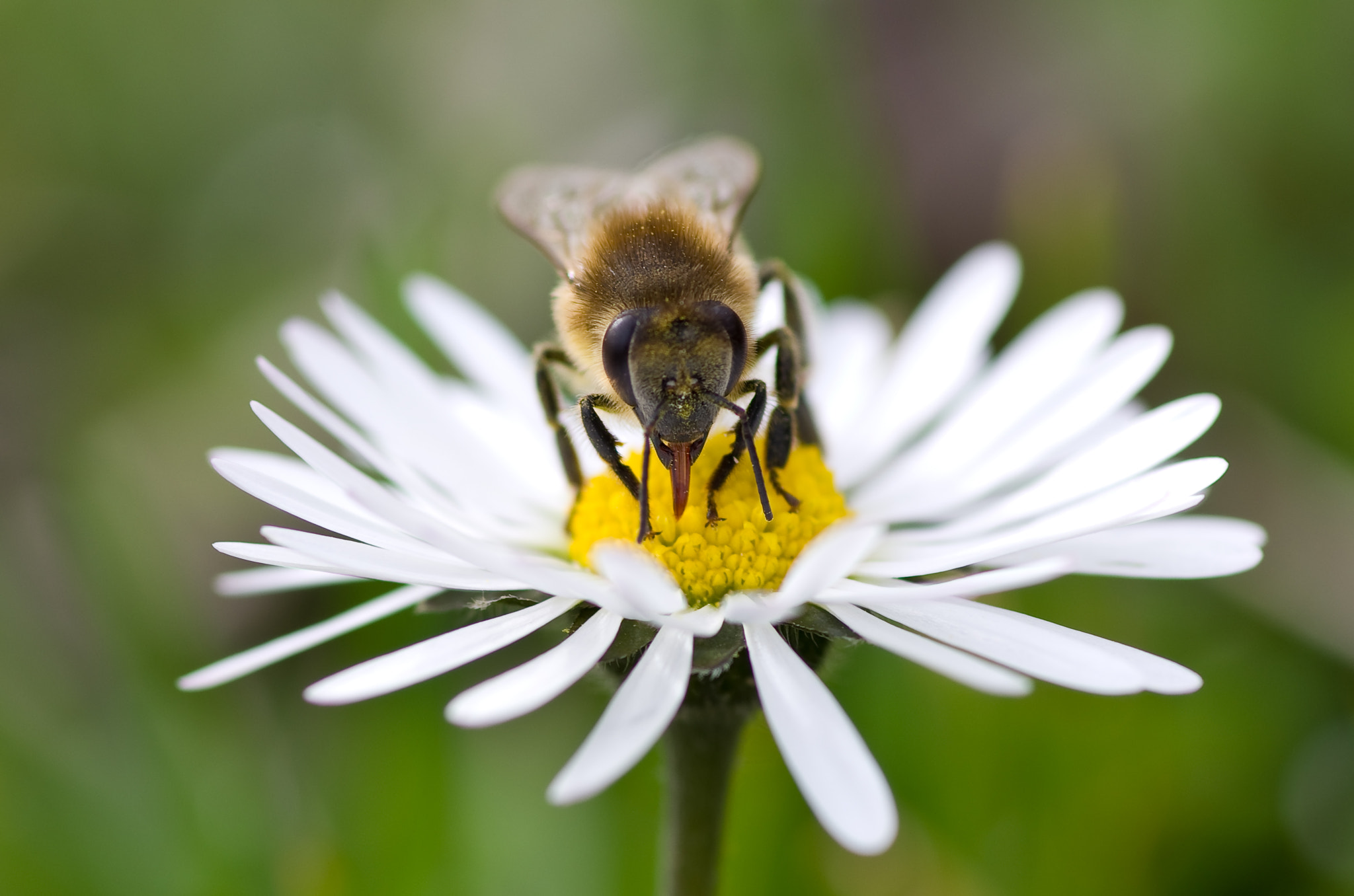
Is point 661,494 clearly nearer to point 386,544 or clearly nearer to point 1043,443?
point 386,544

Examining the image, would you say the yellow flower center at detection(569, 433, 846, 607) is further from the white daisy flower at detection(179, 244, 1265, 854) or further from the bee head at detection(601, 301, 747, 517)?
the bee head at detection(601, 301, 747, 517)

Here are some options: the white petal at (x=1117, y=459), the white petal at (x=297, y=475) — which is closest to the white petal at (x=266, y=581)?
the white petal at (x=297, y=475)

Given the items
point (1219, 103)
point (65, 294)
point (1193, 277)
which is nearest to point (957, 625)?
point (1193, 277)

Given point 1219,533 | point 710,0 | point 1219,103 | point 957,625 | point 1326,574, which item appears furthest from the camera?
Answer: point 710,0

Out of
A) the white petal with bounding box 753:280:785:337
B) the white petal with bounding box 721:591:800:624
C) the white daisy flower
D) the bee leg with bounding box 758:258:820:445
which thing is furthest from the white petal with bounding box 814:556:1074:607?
the white petal with bounding box 753:280:785:337

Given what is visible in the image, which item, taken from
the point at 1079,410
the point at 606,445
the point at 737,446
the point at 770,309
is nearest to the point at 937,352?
the point at 770,309

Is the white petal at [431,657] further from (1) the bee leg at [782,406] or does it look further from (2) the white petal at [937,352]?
(2) the white petal at [937,352]
